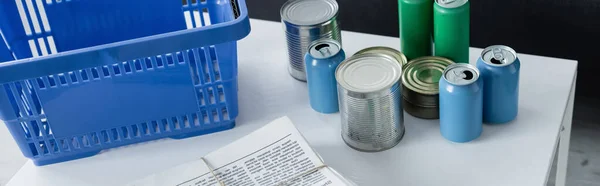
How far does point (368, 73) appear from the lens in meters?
0.88

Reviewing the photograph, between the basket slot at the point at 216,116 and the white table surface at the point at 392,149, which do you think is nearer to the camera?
the white table surface at the point at 392,149

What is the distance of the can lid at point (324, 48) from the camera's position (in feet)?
3.03

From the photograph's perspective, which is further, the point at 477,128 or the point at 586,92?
the point at 586,92

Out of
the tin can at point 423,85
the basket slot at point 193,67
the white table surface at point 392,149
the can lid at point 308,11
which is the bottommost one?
the white table surface at point 392,149

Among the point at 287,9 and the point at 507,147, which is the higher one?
the point at 287,9

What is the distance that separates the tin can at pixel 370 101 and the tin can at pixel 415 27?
87mm

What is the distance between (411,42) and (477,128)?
0.54 ft

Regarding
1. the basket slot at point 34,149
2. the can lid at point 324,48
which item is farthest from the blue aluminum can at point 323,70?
the basket slot at point 34,149

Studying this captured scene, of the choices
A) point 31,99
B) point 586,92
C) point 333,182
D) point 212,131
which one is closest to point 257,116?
point 212,131

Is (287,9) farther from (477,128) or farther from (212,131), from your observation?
(477,128)

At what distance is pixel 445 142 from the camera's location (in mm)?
911

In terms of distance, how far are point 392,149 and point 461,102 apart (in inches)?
4.5

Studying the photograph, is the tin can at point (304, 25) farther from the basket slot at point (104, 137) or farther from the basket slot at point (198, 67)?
the basket slot at point (104, 137)

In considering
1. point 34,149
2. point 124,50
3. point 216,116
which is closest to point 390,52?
point 216,116
